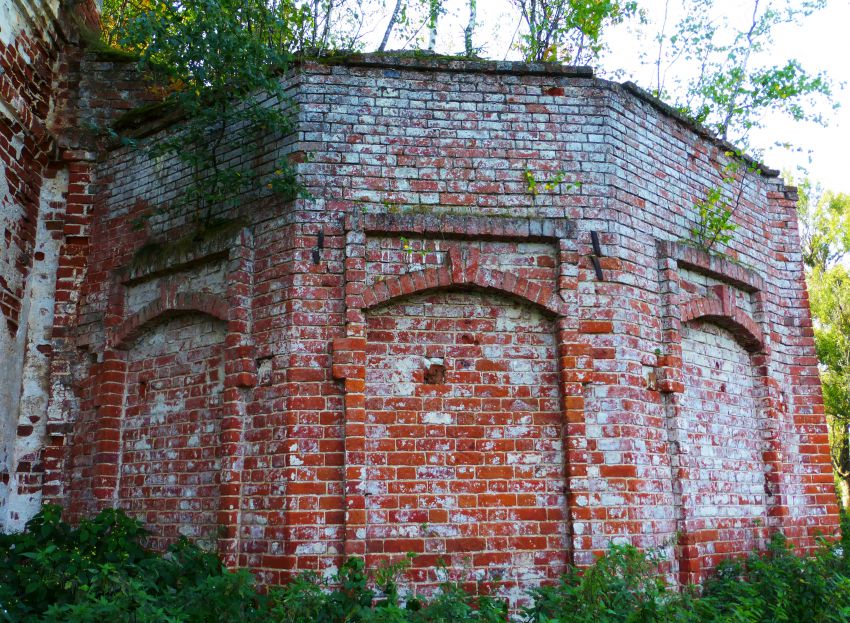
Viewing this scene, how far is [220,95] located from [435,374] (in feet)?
8.99

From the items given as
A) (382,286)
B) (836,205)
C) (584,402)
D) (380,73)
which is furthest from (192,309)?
(836,205)

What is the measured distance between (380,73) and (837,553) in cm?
592

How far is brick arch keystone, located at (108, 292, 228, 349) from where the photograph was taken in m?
5.38

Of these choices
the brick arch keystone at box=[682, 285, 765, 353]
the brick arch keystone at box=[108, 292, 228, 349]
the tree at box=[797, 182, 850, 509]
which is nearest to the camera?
the brick arch keystone at box=[108, 292, 228, 349]

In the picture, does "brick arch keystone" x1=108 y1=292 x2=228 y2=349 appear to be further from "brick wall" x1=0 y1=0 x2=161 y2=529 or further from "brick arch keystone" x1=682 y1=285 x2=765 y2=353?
"brick arch keystone" x1=682 y1=285 x2=765 y2=353

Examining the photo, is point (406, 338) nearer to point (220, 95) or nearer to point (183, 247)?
point (183, 247)

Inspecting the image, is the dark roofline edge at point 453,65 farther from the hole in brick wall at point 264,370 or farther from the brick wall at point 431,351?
the hole in brick wall at point 264,370

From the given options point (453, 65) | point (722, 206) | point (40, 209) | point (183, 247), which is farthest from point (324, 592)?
point (722, 206)

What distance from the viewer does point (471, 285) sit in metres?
5.12

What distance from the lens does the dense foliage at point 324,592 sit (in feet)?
12.9

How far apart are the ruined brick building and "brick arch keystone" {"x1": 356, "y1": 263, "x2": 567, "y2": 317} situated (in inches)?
0.7

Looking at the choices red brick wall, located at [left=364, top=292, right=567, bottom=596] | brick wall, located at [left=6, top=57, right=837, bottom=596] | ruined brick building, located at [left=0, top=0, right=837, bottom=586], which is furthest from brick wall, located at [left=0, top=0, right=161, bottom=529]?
red brick wall, located at [left=364, top=292, right=567, bottom=596]

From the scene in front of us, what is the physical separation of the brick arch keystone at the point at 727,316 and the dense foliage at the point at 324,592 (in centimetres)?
193

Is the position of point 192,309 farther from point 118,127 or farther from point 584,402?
point 584,402
